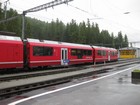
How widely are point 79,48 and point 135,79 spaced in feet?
57.2

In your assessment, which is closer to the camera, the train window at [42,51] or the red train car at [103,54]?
the train window at [42,51]

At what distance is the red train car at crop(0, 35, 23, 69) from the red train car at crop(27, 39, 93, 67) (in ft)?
5.07

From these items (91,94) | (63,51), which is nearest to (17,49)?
(63,51)

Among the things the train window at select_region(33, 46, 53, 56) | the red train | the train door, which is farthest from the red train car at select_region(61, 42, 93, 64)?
the train window at select_region(33, 46, 53, 56)

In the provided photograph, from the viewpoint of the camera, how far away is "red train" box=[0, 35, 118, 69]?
23161 millimetres

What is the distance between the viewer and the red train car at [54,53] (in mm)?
26464

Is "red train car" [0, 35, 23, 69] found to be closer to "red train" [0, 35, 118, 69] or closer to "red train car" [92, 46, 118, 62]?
"red train" [0, 35, 118, 69]

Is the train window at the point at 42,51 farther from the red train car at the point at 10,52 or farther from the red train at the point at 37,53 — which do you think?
the red train car at the point at 10,52

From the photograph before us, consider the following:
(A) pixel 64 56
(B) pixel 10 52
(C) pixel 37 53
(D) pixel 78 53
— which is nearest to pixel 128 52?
(D) pixel 78 53

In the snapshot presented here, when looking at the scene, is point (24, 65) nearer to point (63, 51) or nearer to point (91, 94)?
point (63, 51)

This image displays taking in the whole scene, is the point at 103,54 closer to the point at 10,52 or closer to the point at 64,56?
the point at 64,56

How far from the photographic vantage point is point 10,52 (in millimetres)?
23453

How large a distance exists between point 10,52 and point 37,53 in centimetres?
413

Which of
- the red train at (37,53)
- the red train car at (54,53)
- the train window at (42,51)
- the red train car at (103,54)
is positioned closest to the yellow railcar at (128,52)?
the red train car at (103,54)
